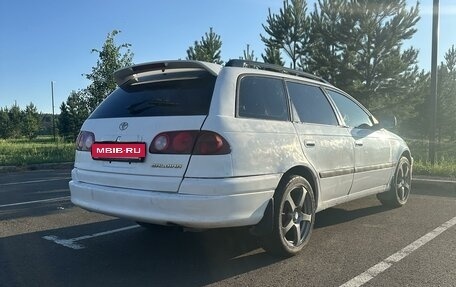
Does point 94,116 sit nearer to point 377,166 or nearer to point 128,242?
point 128,242

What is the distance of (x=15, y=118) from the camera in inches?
2424

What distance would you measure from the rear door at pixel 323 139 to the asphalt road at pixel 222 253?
1.96 ft

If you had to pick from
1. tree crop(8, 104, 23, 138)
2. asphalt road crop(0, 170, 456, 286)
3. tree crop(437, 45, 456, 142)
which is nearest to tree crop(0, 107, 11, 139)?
tree crop(8, 104, 23, 138)

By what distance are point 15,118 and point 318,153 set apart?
6461 centimetres

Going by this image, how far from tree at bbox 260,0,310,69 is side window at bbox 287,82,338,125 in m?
20.4

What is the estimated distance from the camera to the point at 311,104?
4.73m

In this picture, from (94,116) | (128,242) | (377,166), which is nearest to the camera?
(94,116)

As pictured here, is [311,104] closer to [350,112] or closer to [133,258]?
[350,112]

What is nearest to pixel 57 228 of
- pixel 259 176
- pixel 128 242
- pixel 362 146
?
pixel 128 242

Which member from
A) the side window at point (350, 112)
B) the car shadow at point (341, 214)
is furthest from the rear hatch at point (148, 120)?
the car shadow at point (341, 214)

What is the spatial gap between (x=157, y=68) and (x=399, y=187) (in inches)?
155

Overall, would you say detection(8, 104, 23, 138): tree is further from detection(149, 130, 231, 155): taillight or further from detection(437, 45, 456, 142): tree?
detection(149, 130, 231, 155): taillight

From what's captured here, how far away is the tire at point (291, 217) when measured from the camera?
12.6 ft

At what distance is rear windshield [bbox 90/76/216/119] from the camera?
12.0ft
